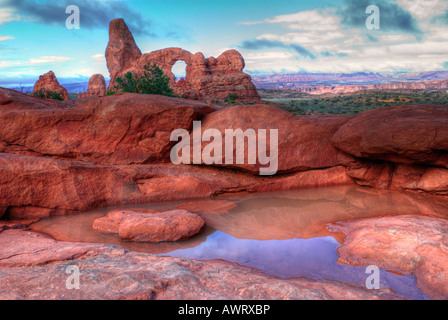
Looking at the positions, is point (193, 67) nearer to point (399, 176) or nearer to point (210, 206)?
point (399, 176)

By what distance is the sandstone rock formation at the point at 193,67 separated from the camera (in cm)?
4281

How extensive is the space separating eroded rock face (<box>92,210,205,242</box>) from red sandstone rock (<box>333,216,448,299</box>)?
298 cm

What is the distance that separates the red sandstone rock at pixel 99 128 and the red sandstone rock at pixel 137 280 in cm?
492

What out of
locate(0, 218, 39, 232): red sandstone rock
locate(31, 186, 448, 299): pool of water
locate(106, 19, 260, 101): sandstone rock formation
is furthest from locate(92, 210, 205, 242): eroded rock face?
locate(106, 19, 260, 101): sandstone rock formation

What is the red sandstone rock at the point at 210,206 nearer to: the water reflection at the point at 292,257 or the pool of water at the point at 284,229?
the pool of water at the point at 284,229

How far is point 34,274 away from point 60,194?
4.11 m

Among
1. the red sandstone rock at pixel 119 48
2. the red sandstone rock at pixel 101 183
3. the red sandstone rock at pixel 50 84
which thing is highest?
the red sandstone rock at pixel 119 48

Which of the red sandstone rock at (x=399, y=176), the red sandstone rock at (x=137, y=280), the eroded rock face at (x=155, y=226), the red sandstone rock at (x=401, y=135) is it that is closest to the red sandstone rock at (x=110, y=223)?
the eroded rock face at (x=155, y=226)

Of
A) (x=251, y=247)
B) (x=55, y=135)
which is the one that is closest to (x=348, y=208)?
(x=251, y=247)

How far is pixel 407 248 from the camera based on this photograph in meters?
5.28

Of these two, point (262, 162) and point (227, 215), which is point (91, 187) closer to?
point (227, 215)

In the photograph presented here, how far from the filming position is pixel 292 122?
32.4 ft

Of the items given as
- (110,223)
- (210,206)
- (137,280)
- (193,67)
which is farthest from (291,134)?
(193,67)

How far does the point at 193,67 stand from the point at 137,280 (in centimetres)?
4444
